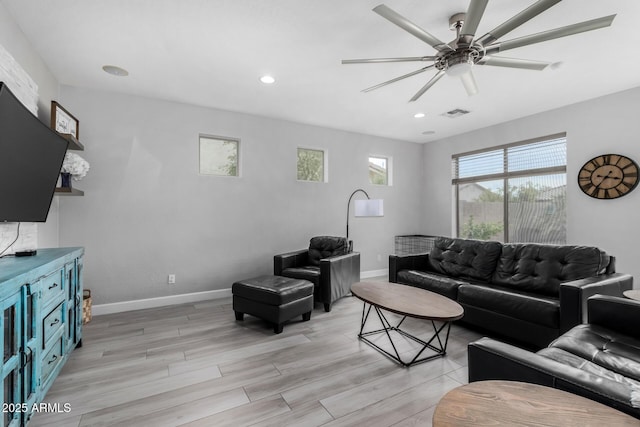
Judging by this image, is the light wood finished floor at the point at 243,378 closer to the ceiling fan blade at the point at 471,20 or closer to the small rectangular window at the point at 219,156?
the small rectangular window at the point at 219,156

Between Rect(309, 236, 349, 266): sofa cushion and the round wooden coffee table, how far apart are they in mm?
1335

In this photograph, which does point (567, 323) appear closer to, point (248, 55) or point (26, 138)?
point (248, 55)

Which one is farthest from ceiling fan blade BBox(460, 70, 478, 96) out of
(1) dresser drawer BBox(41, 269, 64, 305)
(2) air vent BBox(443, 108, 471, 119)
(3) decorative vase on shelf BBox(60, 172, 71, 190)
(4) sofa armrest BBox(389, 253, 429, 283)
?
(3) decorative vase on shelf BBox(60, 172, 71, 190)

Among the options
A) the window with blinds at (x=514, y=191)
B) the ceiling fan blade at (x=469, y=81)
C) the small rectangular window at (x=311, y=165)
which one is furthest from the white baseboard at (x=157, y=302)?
the window with blinds at (x=514, y=191)

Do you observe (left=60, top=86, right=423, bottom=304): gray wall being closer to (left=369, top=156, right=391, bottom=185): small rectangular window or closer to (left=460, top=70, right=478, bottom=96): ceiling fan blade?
(left=369, top=156, right=391, bottom=185): small rectangular window

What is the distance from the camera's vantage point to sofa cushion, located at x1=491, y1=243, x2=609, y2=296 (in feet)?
9.33

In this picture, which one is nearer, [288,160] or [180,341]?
[180,341]

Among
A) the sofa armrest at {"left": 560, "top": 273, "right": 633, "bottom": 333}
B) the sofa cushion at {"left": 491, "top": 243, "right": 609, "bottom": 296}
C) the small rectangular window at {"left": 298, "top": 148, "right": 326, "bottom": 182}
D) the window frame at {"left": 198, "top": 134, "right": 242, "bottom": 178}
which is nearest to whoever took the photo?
the sofa armrest at {"left": 560, "top": 273, "right": 633, "bottom": 333}

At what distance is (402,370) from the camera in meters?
2.38

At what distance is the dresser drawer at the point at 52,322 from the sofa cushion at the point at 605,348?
10.4ft

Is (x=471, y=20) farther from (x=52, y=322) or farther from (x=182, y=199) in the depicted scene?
(x=182, y=199)

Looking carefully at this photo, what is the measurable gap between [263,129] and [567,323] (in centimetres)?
432

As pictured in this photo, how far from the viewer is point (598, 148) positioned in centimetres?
400

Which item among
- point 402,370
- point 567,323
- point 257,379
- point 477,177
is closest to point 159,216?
point 257,379
